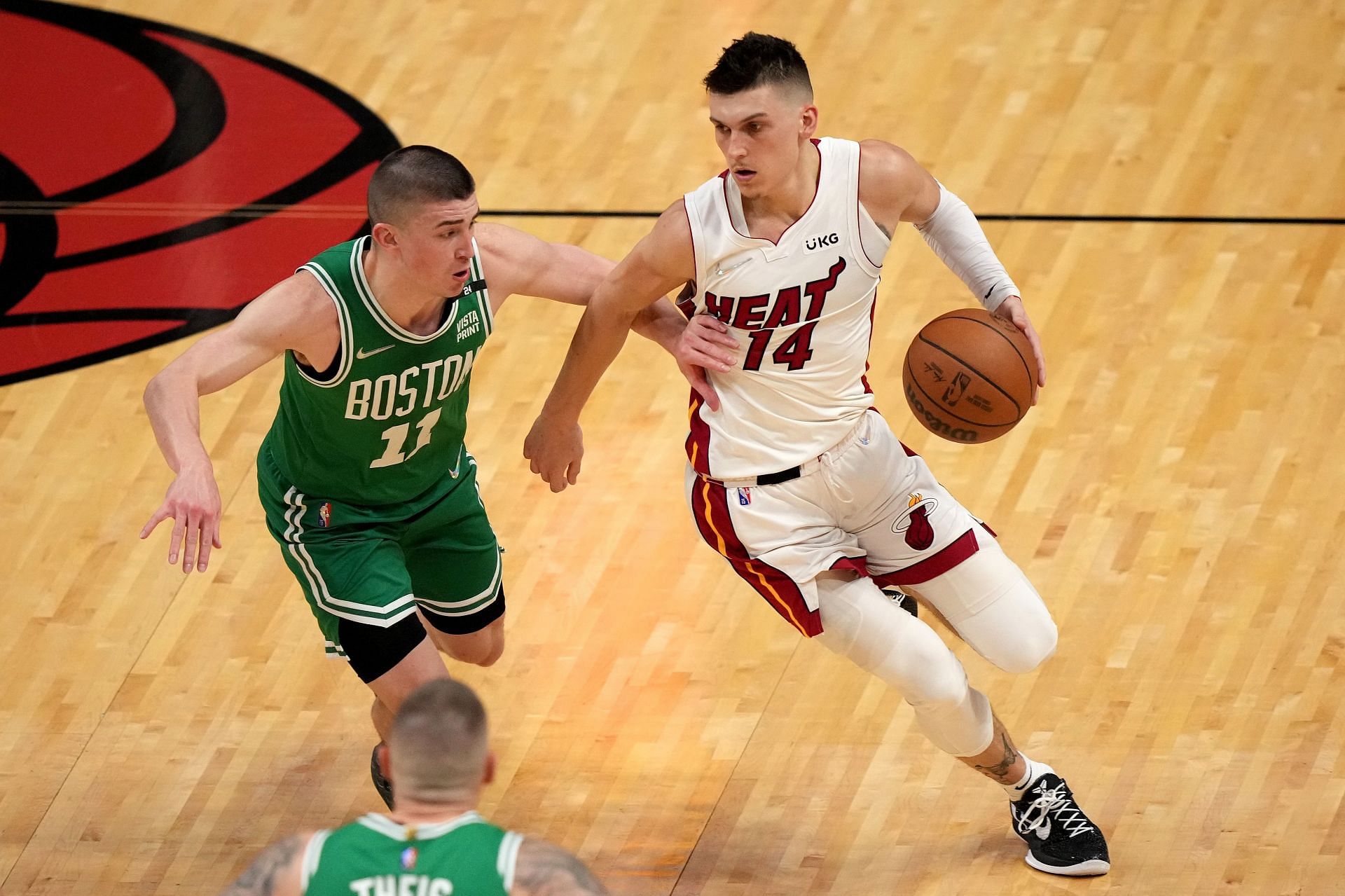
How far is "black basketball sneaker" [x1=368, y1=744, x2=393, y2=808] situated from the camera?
217 inches

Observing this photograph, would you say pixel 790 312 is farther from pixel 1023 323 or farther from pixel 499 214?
pixel 499 214

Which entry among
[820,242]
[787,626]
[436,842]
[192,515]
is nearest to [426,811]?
[436,842]

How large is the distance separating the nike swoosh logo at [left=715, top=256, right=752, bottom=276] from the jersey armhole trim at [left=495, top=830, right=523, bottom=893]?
6.74 ft

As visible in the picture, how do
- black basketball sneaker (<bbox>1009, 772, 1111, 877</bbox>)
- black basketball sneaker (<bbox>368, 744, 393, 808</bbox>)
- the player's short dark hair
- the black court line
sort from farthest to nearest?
1. the black court line
2. black basketball sneaker (<bbox>368, 744, 393, 808</bbox>)
3. black basketball sneaker (<bbox>1009, 772, 1111, 877</bbox>)
4. the player's short dark hair

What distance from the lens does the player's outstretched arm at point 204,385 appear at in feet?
13.8

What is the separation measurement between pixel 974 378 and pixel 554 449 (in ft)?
4.29

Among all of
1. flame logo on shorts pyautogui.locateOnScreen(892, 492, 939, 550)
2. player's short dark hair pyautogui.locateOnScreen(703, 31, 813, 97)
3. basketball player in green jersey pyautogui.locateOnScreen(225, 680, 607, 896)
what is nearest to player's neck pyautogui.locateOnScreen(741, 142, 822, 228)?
player's short dark hair pyautogui.locateOnScreen(703, 31, 813, 97)

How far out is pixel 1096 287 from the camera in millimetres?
7609

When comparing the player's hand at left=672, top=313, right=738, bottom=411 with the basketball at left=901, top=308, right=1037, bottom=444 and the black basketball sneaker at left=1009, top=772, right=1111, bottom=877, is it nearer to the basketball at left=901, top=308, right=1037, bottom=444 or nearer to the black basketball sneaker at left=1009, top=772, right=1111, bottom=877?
the basketball at left=901, top=308, right=1037, bottom=444

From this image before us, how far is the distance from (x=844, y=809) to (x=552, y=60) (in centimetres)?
505

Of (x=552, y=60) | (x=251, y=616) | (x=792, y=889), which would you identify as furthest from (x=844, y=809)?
(x=552, y=60)

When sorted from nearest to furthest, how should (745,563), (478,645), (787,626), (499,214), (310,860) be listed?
(310,860) < (745,563) < (478,645) < (787,626) < (499,214)

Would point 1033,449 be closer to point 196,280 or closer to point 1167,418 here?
point 1167,418

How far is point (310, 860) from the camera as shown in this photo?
129 inches
